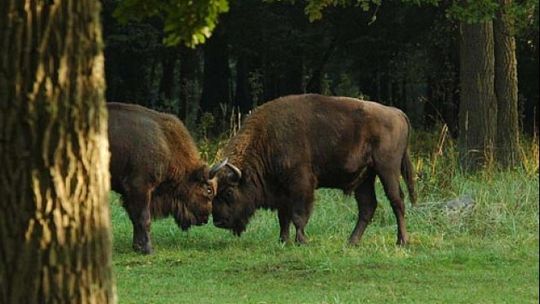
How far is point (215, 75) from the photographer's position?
36.3 meters

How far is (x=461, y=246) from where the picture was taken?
14156 mm

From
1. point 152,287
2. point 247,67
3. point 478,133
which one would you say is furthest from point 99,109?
point 247,67

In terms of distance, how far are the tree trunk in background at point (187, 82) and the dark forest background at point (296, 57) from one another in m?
0.05

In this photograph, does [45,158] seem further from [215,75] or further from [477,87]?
[215,75]

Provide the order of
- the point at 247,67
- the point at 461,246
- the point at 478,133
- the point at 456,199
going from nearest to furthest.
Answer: the point at 461,246 → the point at 456,199 → the point at 478,133 → the point at 247,67

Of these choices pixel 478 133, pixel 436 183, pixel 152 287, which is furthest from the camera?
pixel 478 133

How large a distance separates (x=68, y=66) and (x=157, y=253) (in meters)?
9.40

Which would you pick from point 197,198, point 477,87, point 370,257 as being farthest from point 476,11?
point 477,87

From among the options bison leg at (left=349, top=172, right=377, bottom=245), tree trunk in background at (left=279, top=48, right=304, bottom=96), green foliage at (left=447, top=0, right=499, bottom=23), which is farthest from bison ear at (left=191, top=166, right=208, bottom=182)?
tree trunk in background at (left=279, top=48, right=304, bottom=96)

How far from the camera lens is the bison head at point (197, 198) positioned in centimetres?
1562

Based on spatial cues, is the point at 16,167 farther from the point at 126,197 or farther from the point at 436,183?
the point at 436,183

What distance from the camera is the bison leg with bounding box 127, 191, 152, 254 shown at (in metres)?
15.1

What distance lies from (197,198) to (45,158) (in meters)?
10.0

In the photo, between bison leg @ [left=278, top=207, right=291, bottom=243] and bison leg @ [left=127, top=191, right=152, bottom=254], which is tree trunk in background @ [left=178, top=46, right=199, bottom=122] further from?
bison leg @ [left=127, top=191, right=152, bottom=254]
